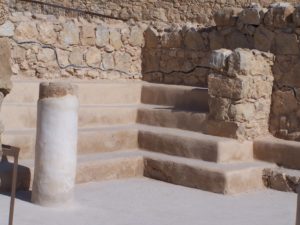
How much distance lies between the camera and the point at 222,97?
782 centimetres

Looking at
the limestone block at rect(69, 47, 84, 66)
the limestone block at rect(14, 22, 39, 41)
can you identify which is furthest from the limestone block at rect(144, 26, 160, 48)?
the limestone block at rect(14, 22, 39, 41)

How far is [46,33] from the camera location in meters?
8.89

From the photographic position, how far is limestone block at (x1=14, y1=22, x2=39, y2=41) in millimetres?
8594

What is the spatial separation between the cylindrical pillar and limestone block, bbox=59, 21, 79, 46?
3005 millimetres

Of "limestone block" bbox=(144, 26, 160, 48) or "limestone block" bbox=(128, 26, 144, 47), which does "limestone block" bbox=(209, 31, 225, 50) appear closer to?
"limestone block" bbox=(144, 26, 160, 48)

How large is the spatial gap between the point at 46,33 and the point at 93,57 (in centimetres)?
89

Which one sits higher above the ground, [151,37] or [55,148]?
[151,37]

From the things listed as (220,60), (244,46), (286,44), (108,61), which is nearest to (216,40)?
(244,46)

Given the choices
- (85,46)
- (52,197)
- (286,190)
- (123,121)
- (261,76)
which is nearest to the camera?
(52,197)

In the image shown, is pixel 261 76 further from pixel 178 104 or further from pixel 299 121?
pixel 178 104

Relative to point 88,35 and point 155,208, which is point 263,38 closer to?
point 88,35

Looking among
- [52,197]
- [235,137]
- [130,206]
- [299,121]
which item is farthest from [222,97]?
[52,197]

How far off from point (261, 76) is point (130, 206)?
2593mm

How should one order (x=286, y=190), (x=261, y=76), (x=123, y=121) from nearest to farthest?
(x=286, y=190) → (x=261, y=76) → (x=123, y=121)
